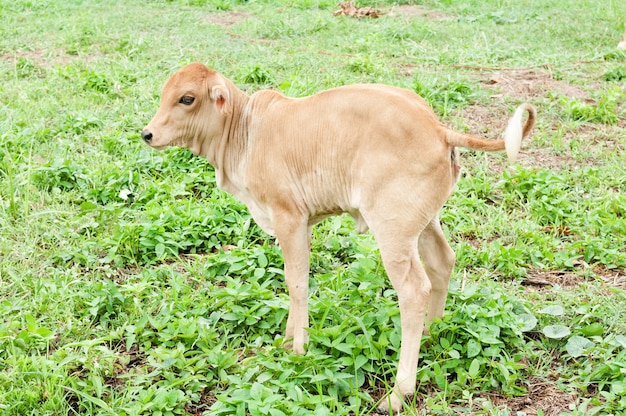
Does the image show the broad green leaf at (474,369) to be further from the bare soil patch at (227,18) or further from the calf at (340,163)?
the bare soil patch at (227,18)

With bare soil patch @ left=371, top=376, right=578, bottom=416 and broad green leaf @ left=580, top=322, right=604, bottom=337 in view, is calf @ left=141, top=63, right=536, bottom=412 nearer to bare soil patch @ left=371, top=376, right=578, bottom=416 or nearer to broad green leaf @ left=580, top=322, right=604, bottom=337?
bare soil patch @ left=371, top=376, right=578, bottom=416

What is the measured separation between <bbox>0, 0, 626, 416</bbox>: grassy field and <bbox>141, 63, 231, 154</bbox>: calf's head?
89cm

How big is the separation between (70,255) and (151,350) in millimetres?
1227

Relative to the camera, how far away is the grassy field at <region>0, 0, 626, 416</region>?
3562mm

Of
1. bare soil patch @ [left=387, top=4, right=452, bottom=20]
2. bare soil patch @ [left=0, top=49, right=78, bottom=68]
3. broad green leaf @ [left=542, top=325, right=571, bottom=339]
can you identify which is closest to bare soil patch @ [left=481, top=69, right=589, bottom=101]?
bare soil patch @ [left=387, top=4, right=452, bottom=20]

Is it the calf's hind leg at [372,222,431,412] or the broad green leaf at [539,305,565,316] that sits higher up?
the calf's hind leg at [372,222,431,412]

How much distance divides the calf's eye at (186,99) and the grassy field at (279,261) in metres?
1.02

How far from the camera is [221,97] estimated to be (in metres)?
3.81

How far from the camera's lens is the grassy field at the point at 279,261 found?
356 centimetres

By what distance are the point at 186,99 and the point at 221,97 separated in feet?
0.56

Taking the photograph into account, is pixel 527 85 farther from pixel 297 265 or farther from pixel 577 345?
pixel 297 265

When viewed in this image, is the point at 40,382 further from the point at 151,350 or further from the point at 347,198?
the point at 347,198

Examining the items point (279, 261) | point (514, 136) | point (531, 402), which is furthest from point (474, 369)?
point (279, 261)

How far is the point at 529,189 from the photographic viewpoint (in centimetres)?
548
